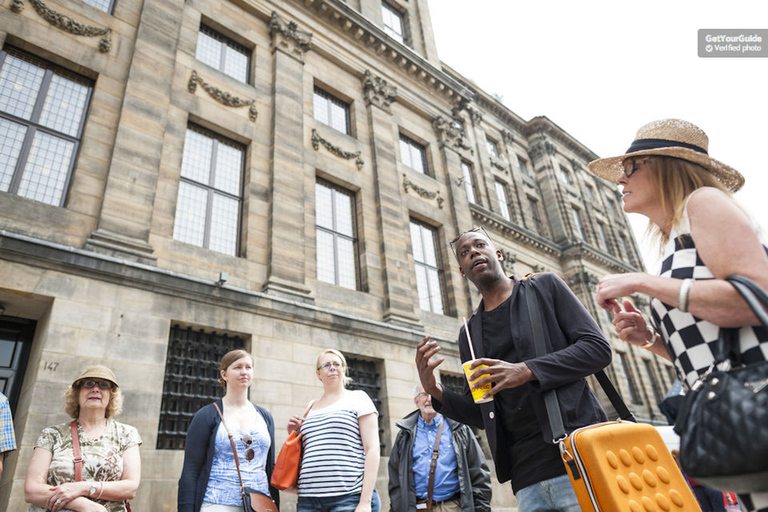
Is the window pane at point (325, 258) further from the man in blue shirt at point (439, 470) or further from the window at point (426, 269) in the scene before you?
the man in blue shirt at point (439, 470)

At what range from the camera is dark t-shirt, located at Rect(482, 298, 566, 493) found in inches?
85.4

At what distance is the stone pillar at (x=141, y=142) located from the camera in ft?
26.6

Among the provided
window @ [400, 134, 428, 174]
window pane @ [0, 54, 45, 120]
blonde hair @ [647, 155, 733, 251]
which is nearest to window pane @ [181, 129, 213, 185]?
window pane @ [0, 54, 45, 120]

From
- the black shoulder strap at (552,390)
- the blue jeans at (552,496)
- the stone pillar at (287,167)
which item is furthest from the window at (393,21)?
the blue jeans at (552,496)

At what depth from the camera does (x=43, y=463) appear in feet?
13.0

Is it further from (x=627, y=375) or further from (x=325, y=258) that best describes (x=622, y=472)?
(x=627, y=375)

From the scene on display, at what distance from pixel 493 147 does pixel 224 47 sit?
18898mm

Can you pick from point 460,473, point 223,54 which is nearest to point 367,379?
point 460,473

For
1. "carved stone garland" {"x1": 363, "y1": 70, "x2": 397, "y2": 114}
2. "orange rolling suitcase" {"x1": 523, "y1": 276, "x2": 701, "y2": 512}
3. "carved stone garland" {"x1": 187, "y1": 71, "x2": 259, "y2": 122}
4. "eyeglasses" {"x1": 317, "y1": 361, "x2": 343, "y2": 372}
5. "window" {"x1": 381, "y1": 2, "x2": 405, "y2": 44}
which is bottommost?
"orange rolling suitcase" {"x1": 523, "y1": 276, "x2": 701, "y2": 512}

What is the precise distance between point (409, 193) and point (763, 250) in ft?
45.0

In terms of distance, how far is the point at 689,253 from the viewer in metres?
1.74

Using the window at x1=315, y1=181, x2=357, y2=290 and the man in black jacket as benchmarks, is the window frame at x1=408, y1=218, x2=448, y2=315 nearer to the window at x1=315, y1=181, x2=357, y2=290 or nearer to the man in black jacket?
the window at x1=315, y1=181, x2=357, y2=290

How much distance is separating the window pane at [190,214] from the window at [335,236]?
9.65 feet

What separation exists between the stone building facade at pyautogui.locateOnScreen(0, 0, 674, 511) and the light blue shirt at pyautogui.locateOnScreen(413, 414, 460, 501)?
405 centimetres
